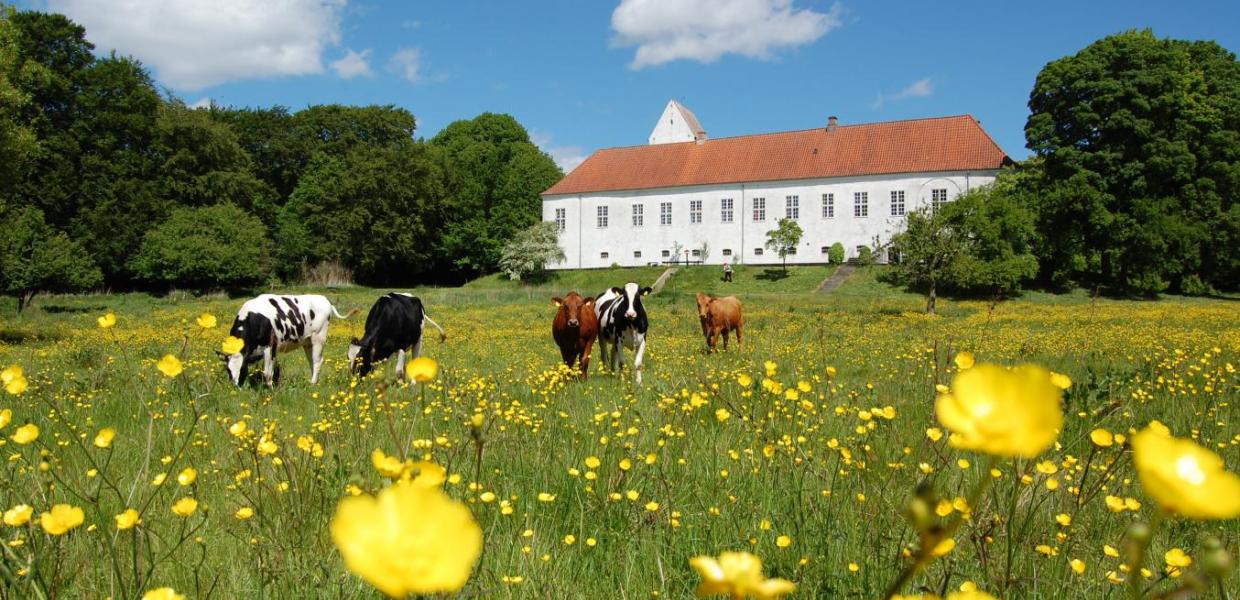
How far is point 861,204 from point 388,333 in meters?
47.1

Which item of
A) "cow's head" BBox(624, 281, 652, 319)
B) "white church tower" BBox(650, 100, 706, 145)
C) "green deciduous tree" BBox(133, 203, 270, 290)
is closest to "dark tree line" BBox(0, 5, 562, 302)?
"green deciduous tree" BBox(133, 203, 270, 290)

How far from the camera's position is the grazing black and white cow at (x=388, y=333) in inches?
398

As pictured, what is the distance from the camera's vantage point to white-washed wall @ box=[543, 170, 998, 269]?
51.1 metres

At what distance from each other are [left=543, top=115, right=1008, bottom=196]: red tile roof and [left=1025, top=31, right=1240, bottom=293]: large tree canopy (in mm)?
8992

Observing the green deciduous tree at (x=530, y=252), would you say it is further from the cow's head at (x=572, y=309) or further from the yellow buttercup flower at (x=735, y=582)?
the yellow buttercup flower at (x=735, y=582)

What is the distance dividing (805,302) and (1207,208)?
24.1 m

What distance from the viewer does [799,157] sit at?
181 ft

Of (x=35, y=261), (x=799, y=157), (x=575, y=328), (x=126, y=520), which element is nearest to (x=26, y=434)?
(x=126, y=520)

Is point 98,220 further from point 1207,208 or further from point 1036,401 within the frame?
point 1207,208

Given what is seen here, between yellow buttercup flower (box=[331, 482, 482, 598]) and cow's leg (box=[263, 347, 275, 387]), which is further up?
yellow buttercup flower (box=[331, 482, 482, 598])

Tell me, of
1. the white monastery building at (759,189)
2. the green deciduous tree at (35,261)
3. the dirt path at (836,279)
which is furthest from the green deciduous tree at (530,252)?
the green deciduous tree at (35,261)

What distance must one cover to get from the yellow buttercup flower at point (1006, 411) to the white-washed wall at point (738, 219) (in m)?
52.3

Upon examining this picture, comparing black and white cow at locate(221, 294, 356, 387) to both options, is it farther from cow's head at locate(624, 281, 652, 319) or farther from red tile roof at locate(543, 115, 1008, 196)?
red tile roof at locate(543, 115, 1008, 196)

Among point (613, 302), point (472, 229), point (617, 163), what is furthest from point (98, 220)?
point (613, 302)
